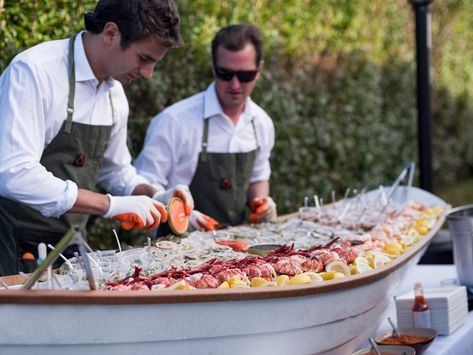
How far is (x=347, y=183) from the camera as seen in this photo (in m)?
8.58

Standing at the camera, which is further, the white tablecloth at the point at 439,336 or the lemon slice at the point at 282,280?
the white tablecloth at the point at 439,336

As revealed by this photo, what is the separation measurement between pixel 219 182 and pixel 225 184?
1.4 inches

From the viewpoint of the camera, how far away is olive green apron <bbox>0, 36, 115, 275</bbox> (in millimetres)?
3693

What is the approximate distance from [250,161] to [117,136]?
3.55 feet

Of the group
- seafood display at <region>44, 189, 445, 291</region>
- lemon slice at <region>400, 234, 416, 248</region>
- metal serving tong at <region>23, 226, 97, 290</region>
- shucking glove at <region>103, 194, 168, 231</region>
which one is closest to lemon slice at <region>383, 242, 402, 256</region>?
seafood display at <region>44, 189, 445, 291</region>

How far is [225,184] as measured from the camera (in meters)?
4.86

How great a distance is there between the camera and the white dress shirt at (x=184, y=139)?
4.76 m

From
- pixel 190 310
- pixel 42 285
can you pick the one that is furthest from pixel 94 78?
pixel 190 310

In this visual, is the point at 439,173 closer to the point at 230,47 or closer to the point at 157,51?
the point at 230,47

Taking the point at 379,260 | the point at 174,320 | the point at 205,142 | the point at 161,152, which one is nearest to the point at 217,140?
the point at 205,142

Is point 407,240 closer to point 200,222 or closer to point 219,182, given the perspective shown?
point 200,222

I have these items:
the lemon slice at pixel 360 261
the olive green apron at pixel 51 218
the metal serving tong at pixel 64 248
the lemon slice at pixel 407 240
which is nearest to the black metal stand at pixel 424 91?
the lemon slice at pixel 407 240

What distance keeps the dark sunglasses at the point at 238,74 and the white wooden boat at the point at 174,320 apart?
1.93 metres

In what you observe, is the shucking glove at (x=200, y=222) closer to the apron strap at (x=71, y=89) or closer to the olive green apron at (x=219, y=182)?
the olive green apron at (x=219, y=182)
